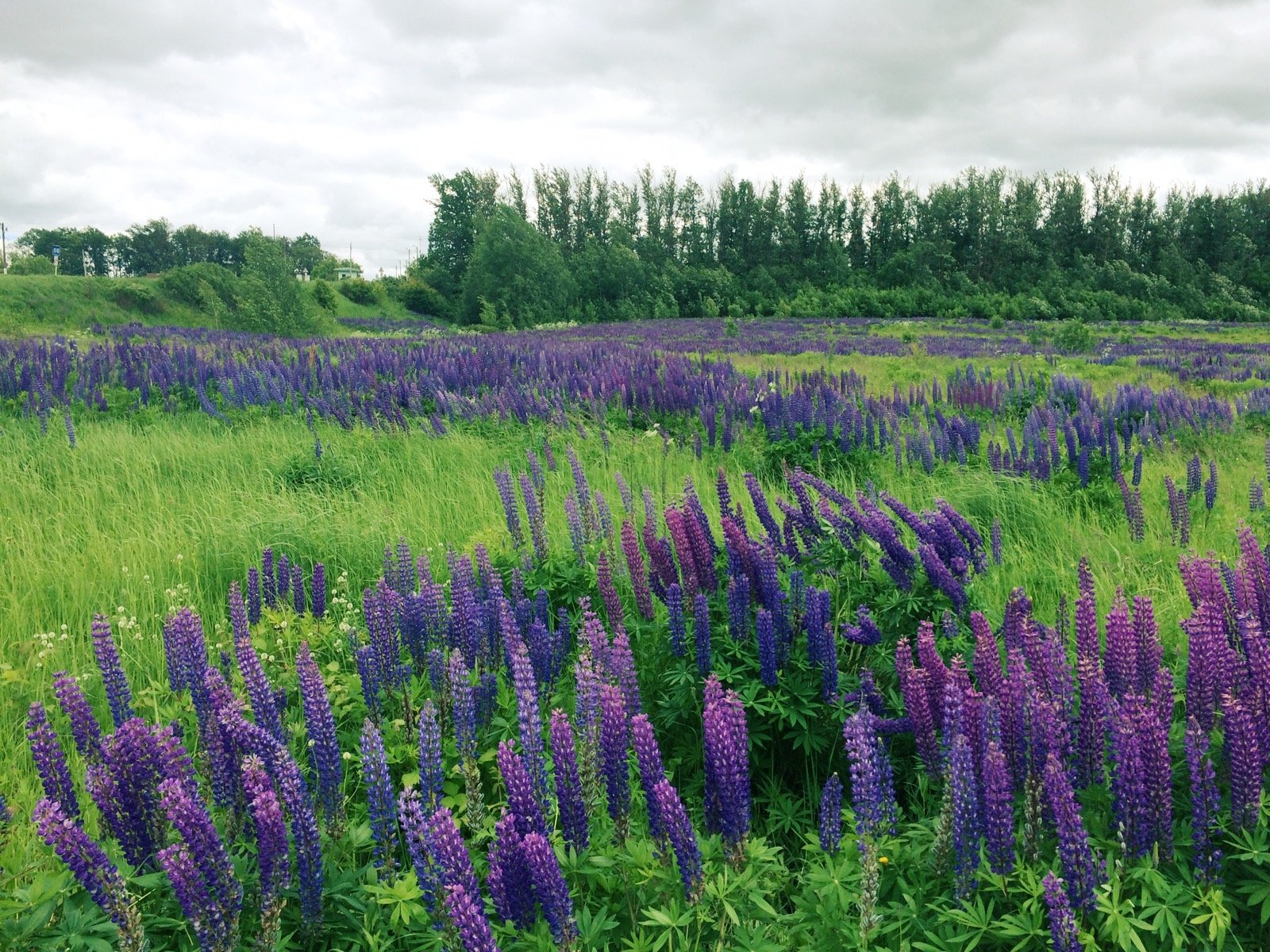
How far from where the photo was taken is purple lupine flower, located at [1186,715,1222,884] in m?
1.76

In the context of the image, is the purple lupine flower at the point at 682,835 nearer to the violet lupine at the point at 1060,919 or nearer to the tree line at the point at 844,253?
the violet lupine at the point at 1060,919

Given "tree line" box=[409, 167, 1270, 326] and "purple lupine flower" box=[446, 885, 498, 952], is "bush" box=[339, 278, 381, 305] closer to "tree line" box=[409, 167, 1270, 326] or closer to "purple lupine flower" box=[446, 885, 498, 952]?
"tree line" box=[409, 167, 1270, 326]

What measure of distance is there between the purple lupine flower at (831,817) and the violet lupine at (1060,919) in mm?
557

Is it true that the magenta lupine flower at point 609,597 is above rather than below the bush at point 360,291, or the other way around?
below

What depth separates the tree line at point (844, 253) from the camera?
50812 mm

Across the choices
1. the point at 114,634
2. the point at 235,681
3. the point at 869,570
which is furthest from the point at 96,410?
the point at 869,570

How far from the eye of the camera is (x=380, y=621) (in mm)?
3047

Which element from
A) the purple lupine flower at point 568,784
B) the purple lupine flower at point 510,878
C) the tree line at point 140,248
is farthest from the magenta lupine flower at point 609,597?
the tree line at point 140,248

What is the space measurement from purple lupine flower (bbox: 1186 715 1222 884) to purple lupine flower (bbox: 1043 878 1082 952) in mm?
384

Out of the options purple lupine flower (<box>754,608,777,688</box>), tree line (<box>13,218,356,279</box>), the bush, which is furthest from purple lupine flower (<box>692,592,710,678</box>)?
tree line (<box>13,218,356,279</box>)

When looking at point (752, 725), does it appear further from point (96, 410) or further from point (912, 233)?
point (912, 233)

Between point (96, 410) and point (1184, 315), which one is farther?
point (1184, 315)

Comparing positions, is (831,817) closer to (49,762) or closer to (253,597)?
(49,762)

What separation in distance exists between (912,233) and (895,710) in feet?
226
